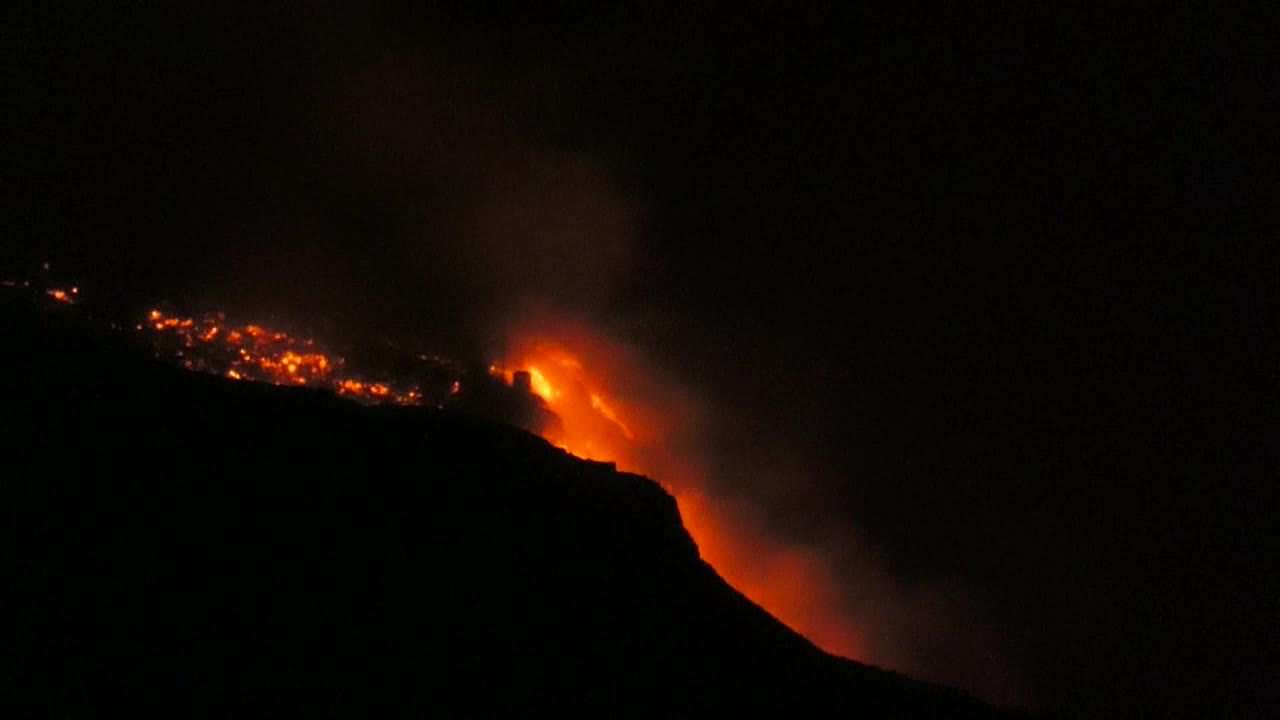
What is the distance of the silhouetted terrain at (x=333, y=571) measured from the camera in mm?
6051

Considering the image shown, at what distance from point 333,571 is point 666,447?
17.3 meters

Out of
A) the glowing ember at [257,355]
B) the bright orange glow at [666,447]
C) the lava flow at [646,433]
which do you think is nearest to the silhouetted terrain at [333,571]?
the glowing ember at [257,355]

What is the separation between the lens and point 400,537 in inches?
307

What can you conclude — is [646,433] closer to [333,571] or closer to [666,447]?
[666,447]

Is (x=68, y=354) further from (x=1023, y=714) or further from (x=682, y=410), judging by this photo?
(x=682, y=410)

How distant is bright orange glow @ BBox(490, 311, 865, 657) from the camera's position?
846 inches

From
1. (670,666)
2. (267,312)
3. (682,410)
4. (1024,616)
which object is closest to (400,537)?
(670,666)

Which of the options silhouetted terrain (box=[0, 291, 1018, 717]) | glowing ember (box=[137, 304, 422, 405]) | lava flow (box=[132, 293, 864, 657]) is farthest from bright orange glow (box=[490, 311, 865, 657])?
silhouetted terrain (box=[0, 291, 1018, 717])

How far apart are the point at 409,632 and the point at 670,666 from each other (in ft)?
7.10

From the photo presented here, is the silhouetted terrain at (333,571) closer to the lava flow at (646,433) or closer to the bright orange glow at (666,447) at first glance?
the lava flow at (646,433)

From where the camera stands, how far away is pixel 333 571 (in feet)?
23.6

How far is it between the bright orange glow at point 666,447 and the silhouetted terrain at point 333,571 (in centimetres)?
1092

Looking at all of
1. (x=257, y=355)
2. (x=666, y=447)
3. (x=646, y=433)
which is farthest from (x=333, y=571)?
(x=666, y=447)

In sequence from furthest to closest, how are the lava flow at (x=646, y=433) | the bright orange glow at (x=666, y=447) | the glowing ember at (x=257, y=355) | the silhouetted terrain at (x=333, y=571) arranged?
the bright orange glow at (x=666, y=447) → the lava flow at (x=646, y=433) → the glowing ember at (x=257, y=355) → the silhouetted terrain at (x=333, y=571)
